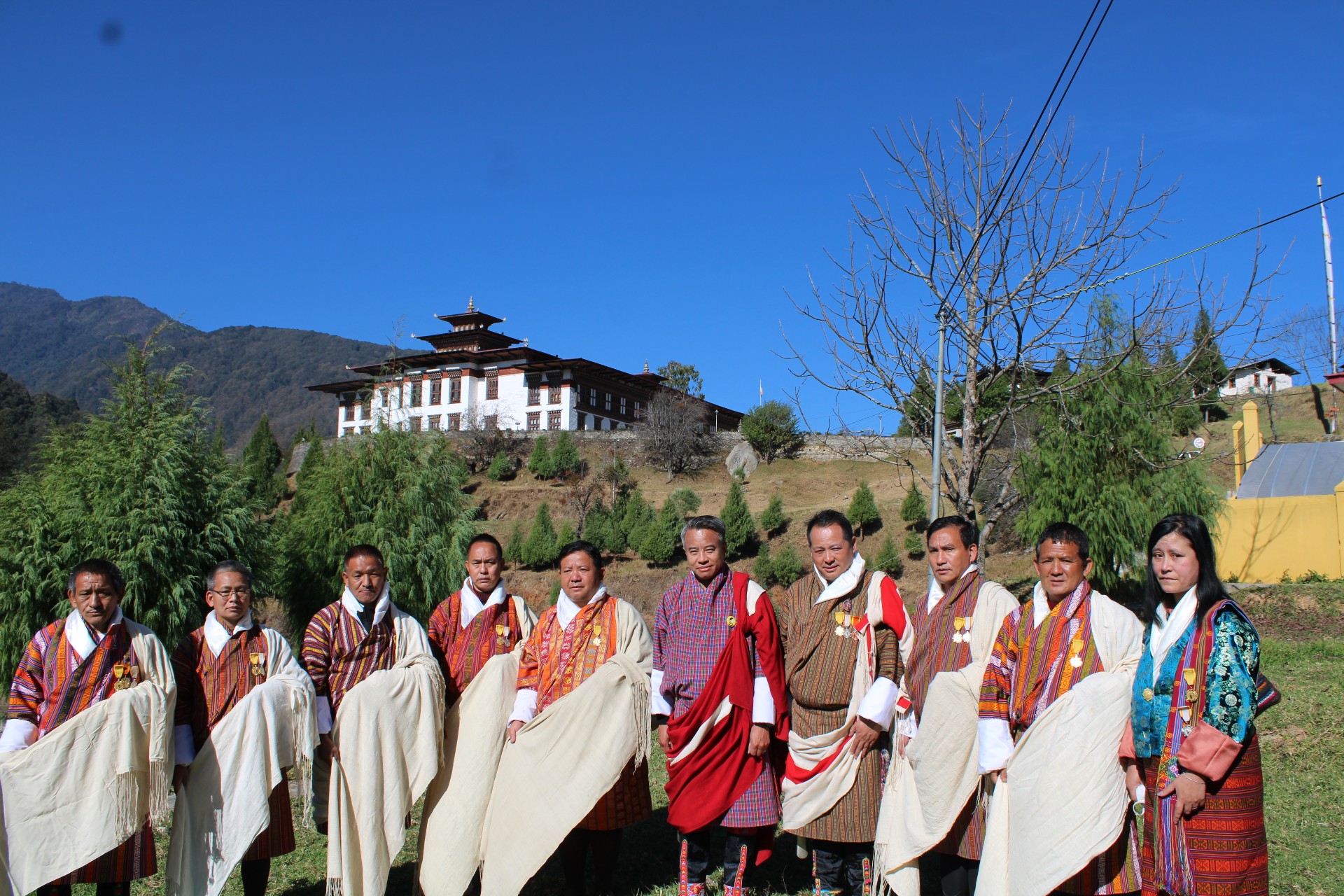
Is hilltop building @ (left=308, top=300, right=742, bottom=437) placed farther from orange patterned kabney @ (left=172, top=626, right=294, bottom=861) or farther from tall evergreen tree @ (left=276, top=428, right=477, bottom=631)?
orange patterned kabney @ (left=172, top=626, right=294, bottom=861)

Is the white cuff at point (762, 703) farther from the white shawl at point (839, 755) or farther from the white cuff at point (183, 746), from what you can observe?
the white cuff at point (183, 746)

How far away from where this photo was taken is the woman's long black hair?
10.3 feet

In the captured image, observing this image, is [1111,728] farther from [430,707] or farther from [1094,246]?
[1094,246]

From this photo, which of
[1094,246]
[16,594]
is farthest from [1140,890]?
[16,594]

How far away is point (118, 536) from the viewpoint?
10.7 meters

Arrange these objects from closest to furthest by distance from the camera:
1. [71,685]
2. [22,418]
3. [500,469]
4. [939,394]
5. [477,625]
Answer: [71,685], [477,625], [939,394], [500,469], [22,418]

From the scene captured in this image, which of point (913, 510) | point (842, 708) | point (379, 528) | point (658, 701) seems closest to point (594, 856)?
point (658, 701)

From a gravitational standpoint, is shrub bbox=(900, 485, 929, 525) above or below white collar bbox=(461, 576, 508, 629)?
above

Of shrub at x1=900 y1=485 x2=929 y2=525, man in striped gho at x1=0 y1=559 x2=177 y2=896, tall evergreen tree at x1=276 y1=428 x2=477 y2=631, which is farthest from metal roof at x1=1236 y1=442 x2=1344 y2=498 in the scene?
man in striped gho at x1=0 y1=559 x2=177 y2=896

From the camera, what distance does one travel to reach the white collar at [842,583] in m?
4.13

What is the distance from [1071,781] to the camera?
3355 millimetres

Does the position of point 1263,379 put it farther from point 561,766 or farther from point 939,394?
point 561,766

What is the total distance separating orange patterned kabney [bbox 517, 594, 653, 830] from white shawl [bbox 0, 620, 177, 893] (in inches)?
61.0

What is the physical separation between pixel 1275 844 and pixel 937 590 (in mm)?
2666
